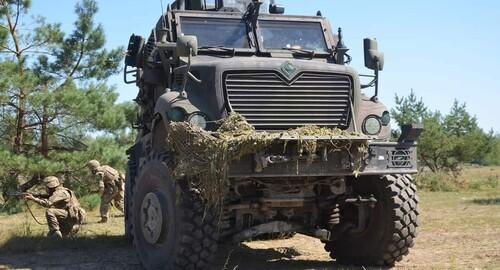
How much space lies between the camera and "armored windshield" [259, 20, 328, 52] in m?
8.04

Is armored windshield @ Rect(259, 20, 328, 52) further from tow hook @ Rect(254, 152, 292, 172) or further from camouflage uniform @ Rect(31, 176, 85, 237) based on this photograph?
camouflage uniform @ Rect(31, 176, 85, 237)

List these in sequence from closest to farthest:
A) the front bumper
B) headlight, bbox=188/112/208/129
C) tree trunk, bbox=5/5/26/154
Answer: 1. the front bumper
2. headlight, bbox=188/112/208/129
3. tree trunk, bbox=5/5/26/154

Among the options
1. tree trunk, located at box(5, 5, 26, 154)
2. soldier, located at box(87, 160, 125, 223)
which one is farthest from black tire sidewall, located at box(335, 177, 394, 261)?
tree trunk, located at box(5, 5, 26, 154)

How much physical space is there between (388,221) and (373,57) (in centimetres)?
192

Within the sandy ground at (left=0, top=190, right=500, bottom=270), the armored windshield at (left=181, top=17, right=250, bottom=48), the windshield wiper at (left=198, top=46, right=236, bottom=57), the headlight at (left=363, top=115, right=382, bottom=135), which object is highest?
the armored windshield at (left=181, top=17, right=250, bottom=48)

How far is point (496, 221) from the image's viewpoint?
1190 cm

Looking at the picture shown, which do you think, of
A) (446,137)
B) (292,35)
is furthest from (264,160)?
(446,137)

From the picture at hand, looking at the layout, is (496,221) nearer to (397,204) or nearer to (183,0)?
(397,204)

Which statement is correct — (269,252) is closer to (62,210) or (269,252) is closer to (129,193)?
(129,193)

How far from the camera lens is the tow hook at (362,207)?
7.05 metres

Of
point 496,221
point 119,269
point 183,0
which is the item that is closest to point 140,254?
point 119,269

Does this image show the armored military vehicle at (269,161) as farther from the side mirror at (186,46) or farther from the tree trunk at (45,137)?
the tree trunk at (45,137)

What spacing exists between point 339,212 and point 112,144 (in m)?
9.98

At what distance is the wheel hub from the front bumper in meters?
1.04
